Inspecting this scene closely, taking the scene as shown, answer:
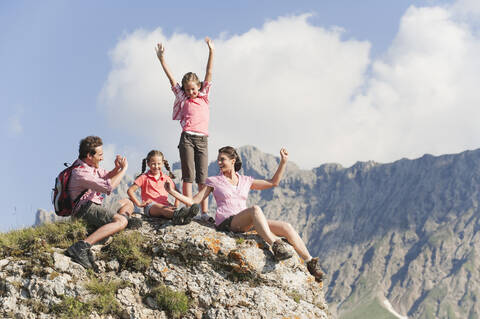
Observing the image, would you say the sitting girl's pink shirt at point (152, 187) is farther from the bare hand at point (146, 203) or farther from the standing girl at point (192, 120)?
the standing girl at point (192, 120)

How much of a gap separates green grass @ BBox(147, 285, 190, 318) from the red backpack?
3044 mm

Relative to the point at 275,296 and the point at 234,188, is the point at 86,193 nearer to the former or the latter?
the point at 234,188

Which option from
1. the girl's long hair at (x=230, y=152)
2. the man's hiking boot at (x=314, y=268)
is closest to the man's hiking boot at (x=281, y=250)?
the man's hiking boot at (x=314, y=268)

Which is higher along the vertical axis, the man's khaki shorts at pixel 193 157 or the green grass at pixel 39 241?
the man's khaki shorts at pixel 193 157

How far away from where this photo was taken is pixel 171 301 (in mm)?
10086

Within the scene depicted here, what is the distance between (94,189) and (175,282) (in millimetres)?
2872

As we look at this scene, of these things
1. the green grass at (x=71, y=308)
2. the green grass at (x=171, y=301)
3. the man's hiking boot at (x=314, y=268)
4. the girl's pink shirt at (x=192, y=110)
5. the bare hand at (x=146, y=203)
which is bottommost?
the green grass at (x=71, y=308)

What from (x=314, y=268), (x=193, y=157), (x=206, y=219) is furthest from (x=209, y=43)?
(x=314, y=268)

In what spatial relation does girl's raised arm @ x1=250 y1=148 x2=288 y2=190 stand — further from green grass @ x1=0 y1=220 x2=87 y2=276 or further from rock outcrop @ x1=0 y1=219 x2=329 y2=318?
green grass @ x1=0 y1=220 x2=87 y2=276

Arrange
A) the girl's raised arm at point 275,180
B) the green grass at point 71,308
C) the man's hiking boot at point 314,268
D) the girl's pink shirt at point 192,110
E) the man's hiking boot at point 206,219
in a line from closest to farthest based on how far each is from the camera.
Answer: the green grass at point 71,308
the man's hiking boot at point 314,268
the girl's raised arm at point 275,180
the man's hiking boot at point 206,219
the girl's pink shirt at point 192,110

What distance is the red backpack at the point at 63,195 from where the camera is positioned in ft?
37.2

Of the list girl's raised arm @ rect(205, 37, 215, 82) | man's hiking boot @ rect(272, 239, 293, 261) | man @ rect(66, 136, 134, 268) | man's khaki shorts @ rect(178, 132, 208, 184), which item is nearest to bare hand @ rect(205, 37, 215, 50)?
girl's raised arm @ rect(205, 37, 215, 82)

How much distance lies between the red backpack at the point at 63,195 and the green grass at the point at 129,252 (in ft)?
4.51

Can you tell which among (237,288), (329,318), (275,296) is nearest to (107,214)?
(237,288)
